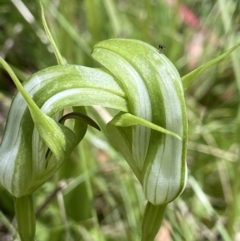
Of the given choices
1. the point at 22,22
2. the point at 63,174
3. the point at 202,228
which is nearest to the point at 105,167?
the point at 63,174

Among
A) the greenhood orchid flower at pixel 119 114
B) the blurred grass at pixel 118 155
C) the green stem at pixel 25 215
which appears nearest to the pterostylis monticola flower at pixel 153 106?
the greenhood orchid flower at pixel 119 114

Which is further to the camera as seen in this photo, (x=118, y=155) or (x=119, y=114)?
(x=118, y=155)

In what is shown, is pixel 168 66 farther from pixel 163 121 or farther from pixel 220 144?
pixel 220 144

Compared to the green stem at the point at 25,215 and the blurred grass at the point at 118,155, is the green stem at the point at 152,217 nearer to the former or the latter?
the green stem at the point at 25,215

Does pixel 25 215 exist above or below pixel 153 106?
below


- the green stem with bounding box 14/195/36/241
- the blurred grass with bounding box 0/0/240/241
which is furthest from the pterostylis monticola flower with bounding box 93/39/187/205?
the blurred grass with bounding box 0/0/240/241

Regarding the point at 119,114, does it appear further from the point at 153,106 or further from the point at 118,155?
the point at 118,155

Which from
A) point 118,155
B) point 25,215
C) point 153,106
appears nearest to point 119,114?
point 153,106
